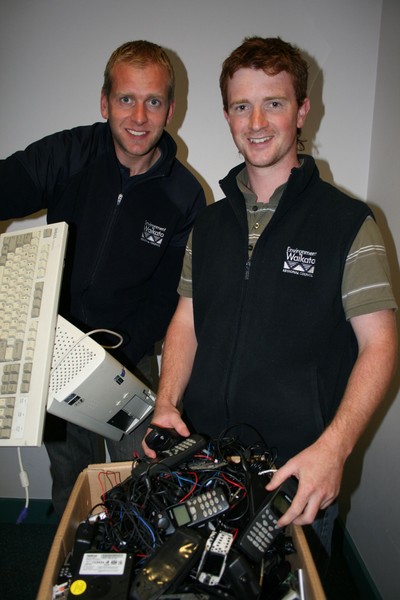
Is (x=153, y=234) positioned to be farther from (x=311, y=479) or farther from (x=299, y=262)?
→ (x=311, y=479)

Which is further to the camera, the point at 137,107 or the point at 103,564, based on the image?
the point at 137,107

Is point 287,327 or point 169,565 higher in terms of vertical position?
point 287,327

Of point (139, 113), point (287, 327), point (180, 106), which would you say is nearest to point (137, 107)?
point (139, 113)

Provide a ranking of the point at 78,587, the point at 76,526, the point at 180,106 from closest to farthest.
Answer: the point at 78,587 → the point at 76,526 → the point at 180,106

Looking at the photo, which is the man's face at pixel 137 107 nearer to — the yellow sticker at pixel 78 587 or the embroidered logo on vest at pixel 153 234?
the embroidered logo on vest at pixel 153 234

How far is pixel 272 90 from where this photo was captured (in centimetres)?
107

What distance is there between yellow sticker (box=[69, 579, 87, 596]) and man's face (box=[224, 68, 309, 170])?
0.98 meters

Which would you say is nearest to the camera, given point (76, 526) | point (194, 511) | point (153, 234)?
point (194, 511)

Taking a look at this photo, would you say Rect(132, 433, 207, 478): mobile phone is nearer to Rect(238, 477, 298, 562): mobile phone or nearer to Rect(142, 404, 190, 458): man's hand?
Rect(142, 404, 190, 458): man's hand

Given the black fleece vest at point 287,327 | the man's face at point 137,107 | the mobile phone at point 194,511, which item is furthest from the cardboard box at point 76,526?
the man's face at point 137,107

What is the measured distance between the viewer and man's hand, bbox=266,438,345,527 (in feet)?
2.48

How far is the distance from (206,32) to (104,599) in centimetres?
188

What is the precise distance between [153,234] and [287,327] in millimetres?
677

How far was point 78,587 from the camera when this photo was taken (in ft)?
2.11
